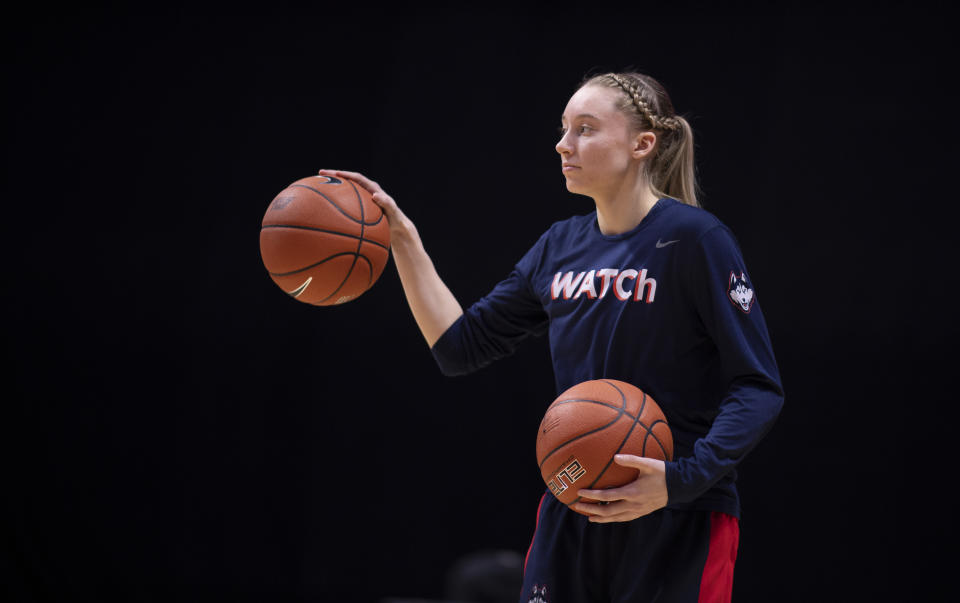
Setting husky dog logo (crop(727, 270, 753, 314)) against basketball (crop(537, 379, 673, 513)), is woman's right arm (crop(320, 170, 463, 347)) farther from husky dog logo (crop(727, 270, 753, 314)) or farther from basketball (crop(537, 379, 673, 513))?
husky dog logo (crop(727, 270, 753, 314))

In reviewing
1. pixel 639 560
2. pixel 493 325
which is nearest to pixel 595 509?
pixel 639 560

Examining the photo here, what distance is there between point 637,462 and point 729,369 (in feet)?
0.86

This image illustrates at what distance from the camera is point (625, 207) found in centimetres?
182

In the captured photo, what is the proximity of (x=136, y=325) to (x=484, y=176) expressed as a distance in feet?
5.97

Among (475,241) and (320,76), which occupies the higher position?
(320,76)

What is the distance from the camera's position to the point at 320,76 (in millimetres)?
4324

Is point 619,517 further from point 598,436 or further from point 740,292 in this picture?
point 740,292

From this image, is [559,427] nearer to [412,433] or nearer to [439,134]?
[412,433]

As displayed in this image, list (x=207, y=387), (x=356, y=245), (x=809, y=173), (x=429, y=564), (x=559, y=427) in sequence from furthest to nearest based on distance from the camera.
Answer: (x=207, y=387) → (x=429, y=564) → (x=809, y=173) → (x=356, y=245) → (x=559, y=427)

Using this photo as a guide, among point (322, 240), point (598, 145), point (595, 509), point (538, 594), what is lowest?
point (538, 594)

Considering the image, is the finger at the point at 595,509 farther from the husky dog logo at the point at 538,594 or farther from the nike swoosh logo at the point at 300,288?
the nike swoosh logo at the point at 300,288

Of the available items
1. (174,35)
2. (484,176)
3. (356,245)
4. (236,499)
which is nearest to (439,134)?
(484,176)

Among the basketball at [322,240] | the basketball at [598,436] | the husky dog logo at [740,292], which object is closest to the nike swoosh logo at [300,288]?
the basketball at [322,240]

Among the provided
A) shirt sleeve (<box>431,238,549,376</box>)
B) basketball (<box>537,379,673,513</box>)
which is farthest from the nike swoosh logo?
basketball (<box>537,379,673,513</box>)
